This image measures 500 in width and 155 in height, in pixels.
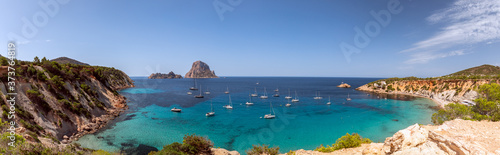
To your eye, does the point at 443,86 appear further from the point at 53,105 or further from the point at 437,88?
the point at 53,105

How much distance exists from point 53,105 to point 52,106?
13.5 inches

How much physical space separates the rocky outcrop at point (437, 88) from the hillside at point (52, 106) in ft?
250

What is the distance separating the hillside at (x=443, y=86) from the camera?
181 ft

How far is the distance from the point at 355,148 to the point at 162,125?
110 ft

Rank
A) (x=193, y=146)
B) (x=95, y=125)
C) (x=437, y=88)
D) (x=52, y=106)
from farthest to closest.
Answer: (x=437, y=88) < (x=95, y=125) < (x=52, y=106) < (x=193, y=146)

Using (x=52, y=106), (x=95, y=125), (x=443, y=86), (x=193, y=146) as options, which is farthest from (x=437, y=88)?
(x=52, y=106)

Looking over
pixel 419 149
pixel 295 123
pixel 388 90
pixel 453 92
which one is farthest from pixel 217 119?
pixel 388 90

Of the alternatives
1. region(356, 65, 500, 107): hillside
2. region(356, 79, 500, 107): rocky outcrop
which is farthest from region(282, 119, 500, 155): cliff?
region(356, 65, 500, 107): hillside

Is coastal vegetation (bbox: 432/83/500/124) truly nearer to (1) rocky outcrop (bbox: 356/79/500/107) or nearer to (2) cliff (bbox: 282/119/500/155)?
(2) cliff (bbox: 282/119/500/155)

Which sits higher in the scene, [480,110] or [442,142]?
[442,142]

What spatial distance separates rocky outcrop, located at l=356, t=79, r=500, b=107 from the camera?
181 ft

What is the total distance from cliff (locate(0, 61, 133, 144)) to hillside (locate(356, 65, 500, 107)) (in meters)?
86.3

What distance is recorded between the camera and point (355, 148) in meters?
15.9

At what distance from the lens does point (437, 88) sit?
229 feet
